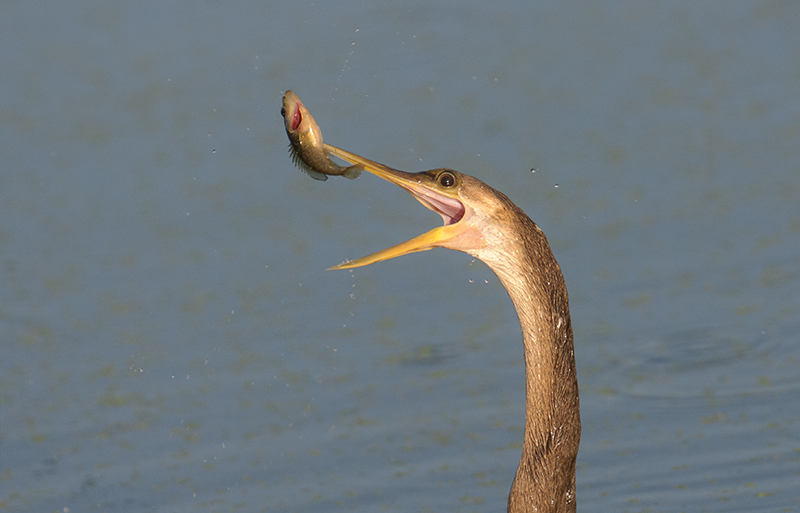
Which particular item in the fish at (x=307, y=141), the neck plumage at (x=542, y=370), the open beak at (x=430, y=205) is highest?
the fish at (x=307, y=141)

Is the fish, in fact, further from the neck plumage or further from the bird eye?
the neck plumage

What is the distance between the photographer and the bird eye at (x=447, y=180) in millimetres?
4684

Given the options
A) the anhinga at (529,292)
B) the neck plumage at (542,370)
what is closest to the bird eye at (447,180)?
the anhinga at (529,292)

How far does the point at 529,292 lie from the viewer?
459 cm

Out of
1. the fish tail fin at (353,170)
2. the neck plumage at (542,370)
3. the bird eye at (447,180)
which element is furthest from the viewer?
the fish tail fin at (353,170)

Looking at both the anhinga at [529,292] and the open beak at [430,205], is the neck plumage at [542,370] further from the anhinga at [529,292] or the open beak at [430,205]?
the open beak at [430,205]

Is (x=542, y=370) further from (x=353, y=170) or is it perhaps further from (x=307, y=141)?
(x=307, y=141)

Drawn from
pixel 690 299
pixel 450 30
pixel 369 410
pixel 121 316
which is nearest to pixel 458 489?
pixel 369 410

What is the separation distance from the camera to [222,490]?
6828mm

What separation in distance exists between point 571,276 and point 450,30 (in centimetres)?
367

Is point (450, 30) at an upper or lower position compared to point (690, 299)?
upper

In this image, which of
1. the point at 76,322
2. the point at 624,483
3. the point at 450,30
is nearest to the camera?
the point at 624,483

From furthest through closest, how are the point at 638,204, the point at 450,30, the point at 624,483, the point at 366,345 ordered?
1. the point at 450,30
2. the point at 638,204
3. the point at 366,345
4. the point at 624,483

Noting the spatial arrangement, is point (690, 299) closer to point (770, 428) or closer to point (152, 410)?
point (770, 428)
